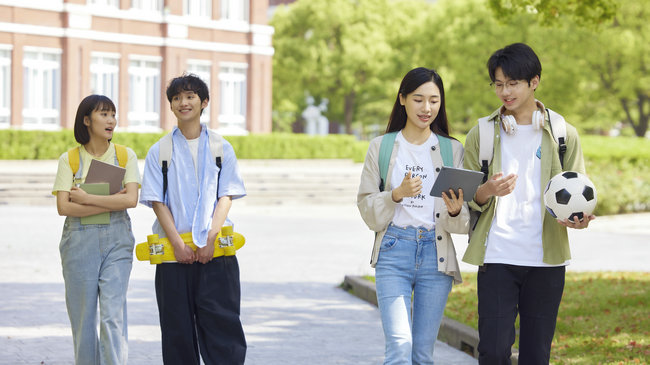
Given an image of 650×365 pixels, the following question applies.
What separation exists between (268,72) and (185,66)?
4.15m

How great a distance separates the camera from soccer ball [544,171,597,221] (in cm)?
420

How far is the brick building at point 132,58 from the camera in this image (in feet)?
111

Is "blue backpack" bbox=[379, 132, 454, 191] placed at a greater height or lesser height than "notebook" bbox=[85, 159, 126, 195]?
greater

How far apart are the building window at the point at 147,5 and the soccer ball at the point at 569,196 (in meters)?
34.1

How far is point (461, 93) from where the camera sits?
143 feet

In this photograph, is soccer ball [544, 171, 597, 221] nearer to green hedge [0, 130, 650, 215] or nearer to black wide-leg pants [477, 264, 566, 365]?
black wide-leg pants [477, 264, 566, 365]

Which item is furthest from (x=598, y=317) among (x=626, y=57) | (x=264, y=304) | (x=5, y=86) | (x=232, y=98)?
(x=232, y=98)

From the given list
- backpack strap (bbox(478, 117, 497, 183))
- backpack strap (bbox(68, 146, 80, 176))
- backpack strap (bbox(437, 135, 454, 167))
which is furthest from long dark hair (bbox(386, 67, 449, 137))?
backpack strap (bbox(68, 146, 80, 176))

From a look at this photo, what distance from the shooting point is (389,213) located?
4.50 m

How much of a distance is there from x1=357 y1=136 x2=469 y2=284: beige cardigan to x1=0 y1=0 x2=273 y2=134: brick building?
31417mm

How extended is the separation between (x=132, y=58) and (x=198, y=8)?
3783mm

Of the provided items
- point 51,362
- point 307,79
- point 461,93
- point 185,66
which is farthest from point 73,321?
point 307,79

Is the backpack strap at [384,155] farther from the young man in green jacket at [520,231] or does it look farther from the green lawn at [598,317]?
the green lawn at [598,317]

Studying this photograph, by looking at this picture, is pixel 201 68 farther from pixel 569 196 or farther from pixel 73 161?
pixel 569 196
